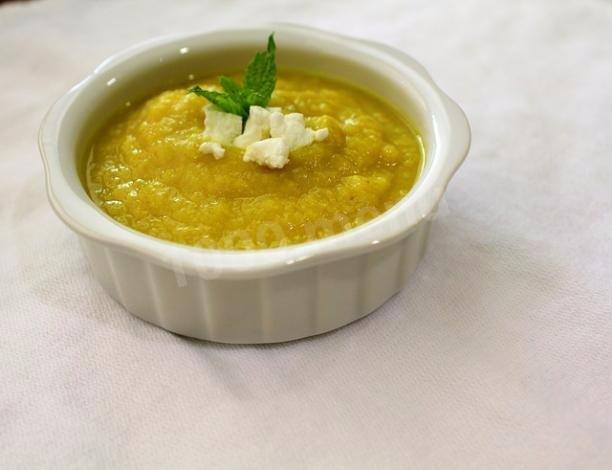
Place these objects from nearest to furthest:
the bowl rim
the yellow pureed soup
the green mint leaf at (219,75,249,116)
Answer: the bowl rim < the yellow pureed soup < the green mint leaf at (219,75,249,116)

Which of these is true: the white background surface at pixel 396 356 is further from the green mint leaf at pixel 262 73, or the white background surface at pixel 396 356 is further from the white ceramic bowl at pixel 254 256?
the green mint leaf at pixel 262 73

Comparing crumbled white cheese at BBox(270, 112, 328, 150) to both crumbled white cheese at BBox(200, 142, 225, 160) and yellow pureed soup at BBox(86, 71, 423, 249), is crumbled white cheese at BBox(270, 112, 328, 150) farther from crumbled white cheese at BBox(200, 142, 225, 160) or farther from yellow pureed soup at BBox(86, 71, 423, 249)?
crumbled white cheese at BBox(200, 142, 225, 160)

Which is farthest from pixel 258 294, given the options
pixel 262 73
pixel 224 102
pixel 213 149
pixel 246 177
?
pixel 262 73

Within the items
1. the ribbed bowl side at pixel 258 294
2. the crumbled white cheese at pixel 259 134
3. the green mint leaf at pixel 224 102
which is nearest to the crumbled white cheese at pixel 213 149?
the crumbled white cheese at pixel 259 134

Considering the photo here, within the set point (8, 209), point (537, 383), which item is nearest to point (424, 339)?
point (537, 383)

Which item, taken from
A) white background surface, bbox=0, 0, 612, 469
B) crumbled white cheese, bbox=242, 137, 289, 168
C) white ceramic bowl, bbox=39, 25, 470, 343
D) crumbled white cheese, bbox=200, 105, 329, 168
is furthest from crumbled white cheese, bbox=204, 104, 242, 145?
white background surface, bbox=0, 0, 612, 469

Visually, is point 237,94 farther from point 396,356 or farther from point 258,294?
point 396,356

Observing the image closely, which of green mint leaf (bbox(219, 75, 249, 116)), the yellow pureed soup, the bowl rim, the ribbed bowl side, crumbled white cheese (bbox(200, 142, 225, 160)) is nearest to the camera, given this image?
the bowl rim
